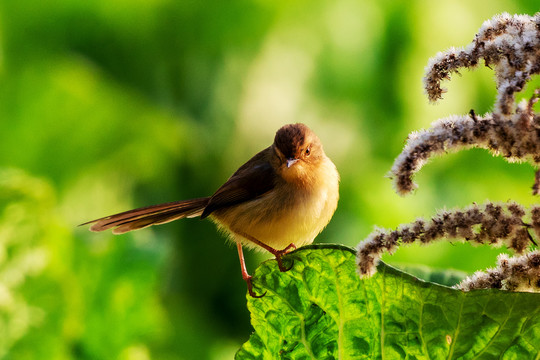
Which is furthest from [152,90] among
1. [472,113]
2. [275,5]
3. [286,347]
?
[472,113]

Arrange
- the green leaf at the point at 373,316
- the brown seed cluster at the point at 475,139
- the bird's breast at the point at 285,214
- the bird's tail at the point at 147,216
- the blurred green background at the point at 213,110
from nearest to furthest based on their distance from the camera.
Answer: the brown seed cluster at the point at 475,139, the green leaf at the point at 373,316, the bird's breast at the point at 285,214, the bird's tail at the point at 147,216, the blurred green background at the point at 213,110

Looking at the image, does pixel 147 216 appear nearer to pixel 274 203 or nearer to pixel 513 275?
pixel 274 203

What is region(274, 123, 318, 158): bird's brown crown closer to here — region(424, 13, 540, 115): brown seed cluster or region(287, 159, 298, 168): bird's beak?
region(287, 159, 298, 168): bird's beak

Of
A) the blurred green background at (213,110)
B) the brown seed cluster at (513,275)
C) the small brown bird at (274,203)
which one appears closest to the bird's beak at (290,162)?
the small brown bird at (274,203)

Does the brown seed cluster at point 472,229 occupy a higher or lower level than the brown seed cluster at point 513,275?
higher

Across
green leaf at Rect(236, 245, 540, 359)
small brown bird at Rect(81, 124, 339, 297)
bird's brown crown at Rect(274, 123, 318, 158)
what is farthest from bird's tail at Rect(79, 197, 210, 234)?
green leaf at Rect(236, 245, 540, 359)

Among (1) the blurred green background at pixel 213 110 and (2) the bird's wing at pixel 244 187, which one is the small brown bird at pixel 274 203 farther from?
(1) the blurred green background at pixel 213 110
